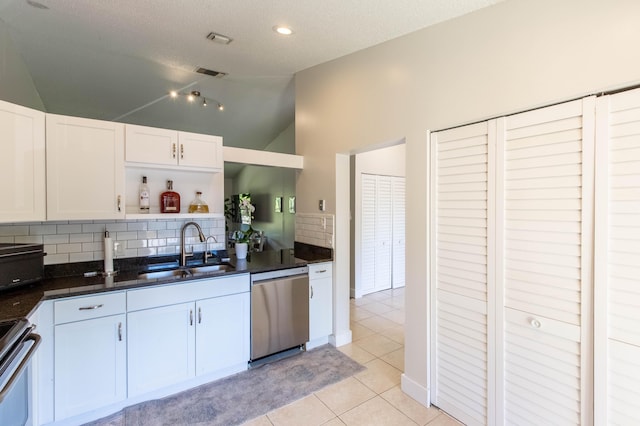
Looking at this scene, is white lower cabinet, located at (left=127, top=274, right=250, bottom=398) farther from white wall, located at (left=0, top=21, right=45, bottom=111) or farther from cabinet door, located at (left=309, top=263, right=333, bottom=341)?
white wall, located at (left=0, top=21, right=45, bottom=111)

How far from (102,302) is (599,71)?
10.3 feet

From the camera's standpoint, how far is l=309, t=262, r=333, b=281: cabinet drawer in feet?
9.60

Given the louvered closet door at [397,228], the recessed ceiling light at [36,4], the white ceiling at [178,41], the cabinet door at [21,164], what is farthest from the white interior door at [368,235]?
the recessed ceiling light at [36,4]

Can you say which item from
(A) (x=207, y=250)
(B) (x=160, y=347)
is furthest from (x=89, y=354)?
(A) (x=207, y=250)

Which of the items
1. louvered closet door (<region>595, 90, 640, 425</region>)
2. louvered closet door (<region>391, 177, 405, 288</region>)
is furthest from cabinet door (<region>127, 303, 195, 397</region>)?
louvered closet door (<region>391, 177, 405, 288</region>)

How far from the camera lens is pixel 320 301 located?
2988 mm

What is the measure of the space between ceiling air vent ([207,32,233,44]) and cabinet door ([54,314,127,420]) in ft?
7.34

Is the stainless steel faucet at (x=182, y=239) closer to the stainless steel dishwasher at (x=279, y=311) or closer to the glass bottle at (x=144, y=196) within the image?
the glass bottle at (x=144, y=196)

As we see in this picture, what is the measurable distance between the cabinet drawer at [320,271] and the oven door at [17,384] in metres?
1.99

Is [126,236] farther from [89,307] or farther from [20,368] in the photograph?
[20,368]

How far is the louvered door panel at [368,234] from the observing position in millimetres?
4664

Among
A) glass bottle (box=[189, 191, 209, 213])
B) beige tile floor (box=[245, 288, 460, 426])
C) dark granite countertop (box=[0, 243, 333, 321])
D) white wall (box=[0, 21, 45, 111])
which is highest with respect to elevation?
white wall (box=[0, 21, 45, 111])

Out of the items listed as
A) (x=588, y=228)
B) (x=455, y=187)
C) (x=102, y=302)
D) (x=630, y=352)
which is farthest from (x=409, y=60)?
(x=102, y=302)

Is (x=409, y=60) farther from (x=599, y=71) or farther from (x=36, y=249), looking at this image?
(x=36, y=249)
